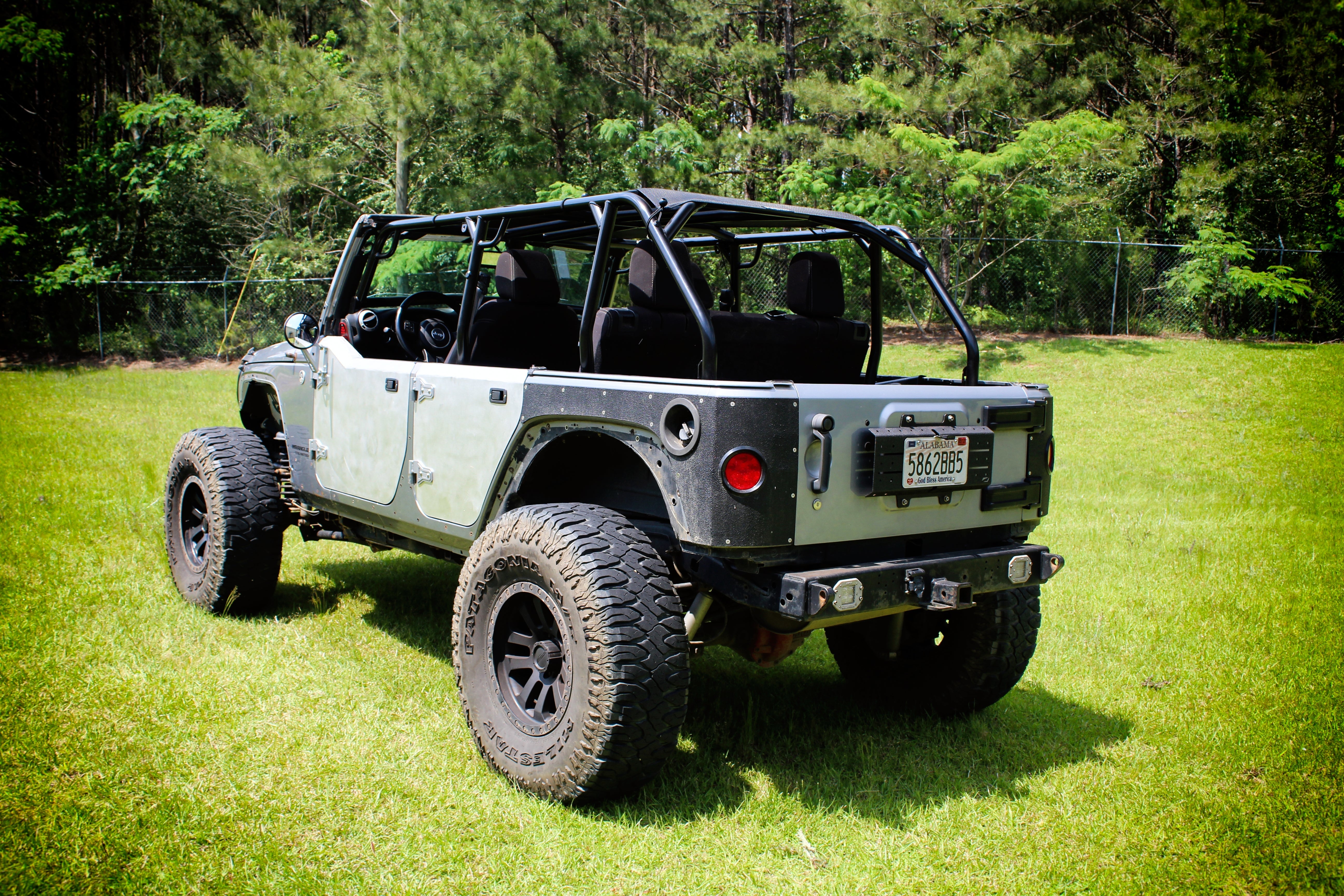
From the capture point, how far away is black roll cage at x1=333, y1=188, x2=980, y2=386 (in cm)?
360

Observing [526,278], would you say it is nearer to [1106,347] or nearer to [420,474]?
[420,474]

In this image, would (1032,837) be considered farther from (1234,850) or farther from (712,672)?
(712,672)

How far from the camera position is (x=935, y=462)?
11.2ft

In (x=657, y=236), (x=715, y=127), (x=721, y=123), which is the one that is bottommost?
(x=657, y=236)

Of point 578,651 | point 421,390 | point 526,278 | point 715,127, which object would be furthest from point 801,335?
point 715,127

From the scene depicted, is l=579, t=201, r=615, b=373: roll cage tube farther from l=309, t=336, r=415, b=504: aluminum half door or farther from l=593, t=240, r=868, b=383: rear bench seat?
l=309, t=336, r=415, b=504: aluminum half door

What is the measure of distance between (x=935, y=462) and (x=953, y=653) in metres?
1.15

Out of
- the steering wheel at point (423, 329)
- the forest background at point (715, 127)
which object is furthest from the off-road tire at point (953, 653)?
the forest background at point (715, 127)

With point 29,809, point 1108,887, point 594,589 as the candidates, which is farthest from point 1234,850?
point 29,809

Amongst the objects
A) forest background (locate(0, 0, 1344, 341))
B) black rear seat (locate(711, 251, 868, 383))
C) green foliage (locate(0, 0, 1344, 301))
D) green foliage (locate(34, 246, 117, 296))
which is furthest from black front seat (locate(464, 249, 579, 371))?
green foliage (locate(34, 246, 117, 296))

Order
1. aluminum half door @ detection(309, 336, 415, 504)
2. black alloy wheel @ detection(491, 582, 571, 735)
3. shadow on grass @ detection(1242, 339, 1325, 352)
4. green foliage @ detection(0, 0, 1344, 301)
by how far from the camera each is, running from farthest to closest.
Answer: green foliage @ detection(0, 0, 1344, 301) < shadow on grass @ detection(1242, 339, 1325, 352) < aluminum half door @ detection(309, 336, 415, 504) < black alloy wheel @ detection(491, 582, 571, 735)

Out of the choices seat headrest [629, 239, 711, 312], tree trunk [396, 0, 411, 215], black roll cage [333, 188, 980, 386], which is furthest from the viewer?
tree trunk [396, 0, 411, 215]

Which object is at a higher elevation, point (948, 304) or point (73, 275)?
point (73, 275)

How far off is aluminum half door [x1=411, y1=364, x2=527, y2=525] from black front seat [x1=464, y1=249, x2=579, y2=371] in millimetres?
295
